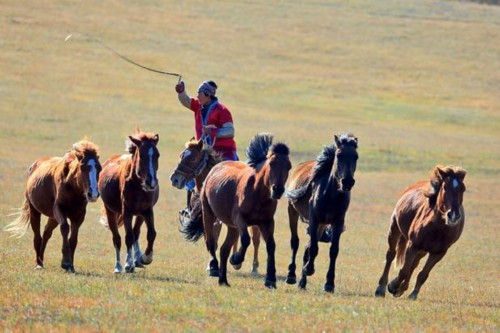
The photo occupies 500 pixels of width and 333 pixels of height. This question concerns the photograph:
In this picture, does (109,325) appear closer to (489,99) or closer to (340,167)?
(340,167)

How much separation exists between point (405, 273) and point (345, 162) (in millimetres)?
1709

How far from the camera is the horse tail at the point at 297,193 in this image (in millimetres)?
13663

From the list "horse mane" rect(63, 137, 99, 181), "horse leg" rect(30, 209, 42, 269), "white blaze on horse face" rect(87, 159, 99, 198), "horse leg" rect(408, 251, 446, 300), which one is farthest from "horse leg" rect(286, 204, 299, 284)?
"horse leg" rect(30, 209, 42, 269)

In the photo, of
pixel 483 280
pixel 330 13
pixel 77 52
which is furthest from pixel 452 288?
pixel 330 13

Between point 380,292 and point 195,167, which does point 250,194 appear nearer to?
point 380,292

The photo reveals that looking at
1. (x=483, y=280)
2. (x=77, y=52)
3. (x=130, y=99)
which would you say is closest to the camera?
(x=483, y=280)

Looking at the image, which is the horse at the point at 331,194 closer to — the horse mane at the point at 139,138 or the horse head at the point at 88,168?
the horse mane at the point at 139,138

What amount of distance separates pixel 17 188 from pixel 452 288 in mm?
14620

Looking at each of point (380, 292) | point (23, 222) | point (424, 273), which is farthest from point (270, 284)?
point (23, 222)

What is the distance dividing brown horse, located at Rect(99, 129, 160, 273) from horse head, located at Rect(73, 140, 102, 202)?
1.75 feet

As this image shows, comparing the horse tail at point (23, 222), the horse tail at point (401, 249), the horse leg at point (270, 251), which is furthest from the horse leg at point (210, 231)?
the horse tail at point (23, 222)

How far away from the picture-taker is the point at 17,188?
27.2 metres

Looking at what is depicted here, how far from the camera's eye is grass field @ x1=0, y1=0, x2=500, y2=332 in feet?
33.8

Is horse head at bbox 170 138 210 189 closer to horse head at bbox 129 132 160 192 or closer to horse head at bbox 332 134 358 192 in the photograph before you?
horse head at bbox 129 132 160 192
